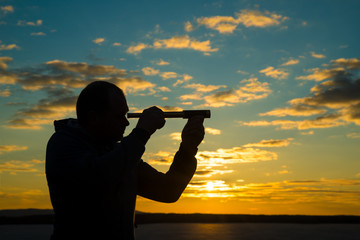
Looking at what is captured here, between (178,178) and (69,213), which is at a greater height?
(178,178)

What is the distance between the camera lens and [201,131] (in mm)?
3363

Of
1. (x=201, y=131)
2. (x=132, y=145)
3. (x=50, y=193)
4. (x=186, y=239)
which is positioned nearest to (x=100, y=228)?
(x=50, y=193)

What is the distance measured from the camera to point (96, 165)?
2521 millimetres

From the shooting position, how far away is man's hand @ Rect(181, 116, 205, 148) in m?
3.33

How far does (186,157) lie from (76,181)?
3.88 ft

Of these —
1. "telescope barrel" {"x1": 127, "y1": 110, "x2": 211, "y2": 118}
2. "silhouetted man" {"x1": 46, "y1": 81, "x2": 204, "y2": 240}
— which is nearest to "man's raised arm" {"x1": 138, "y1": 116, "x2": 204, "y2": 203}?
"telescope barrel" {"x1": 127, "y1": 110, "x2": 211, "y2": 118}

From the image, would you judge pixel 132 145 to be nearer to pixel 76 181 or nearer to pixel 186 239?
pixel 76 181

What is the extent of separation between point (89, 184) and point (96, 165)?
0.48 feet

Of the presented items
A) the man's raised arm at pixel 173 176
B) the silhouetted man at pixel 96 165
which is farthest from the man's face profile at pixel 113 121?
the man's raised arm at pixel 173 176

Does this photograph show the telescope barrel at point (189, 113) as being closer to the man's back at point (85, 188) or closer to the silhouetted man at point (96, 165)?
the silhouetted man at point (96, 165)

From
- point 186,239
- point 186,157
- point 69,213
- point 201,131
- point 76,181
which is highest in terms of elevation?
point 201,131

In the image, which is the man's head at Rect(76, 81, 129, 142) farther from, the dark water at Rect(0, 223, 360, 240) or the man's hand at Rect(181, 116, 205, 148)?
the dark water at Rect(0, 223, 360, 240)

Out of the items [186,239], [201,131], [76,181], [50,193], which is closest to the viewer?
[76,181]

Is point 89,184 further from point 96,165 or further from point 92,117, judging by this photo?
point 92,117
